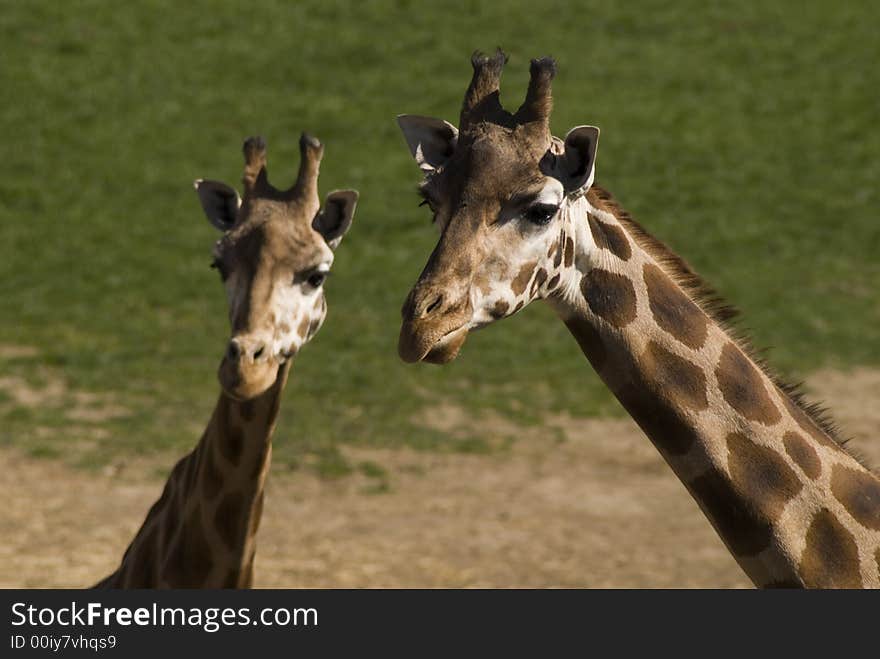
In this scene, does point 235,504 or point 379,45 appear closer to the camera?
point 235,504

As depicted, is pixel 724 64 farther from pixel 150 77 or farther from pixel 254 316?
pixel 254 316

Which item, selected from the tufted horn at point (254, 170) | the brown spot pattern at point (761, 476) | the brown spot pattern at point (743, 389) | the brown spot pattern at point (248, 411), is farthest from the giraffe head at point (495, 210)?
Answer: the tufted horn at point (254, 170)

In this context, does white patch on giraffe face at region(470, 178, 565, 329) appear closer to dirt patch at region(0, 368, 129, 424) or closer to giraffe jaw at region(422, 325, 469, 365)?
giraffe jaw at region(422, 325, 469, 365)

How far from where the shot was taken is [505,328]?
2067 centimetres

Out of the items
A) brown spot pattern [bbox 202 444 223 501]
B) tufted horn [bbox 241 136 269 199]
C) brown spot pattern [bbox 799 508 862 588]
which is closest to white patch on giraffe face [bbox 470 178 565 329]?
brown spot pattern [bbox 799 508 862 588]

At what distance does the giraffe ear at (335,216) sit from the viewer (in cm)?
932

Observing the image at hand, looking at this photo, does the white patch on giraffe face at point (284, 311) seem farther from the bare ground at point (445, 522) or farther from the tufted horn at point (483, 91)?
the bare ground at point (445, 522)

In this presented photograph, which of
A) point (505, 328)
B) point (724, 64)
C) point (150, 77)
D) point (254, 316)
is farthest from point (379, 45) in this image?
point (254, 316)

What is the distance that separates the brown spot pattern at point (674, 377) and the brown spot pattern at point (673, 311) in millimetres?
114

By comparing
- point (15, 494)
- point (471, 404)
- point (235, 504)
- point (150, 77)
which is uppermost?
point (150, 77)

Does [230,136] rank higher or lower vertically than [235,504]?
higher

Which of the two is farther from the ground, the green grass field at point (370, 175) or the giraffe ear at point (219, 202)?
the green grass field at point (370, 175)

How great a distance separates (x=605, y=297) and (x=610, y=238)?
295mm

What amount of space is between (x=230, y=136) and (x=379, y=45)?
15.8 feet
